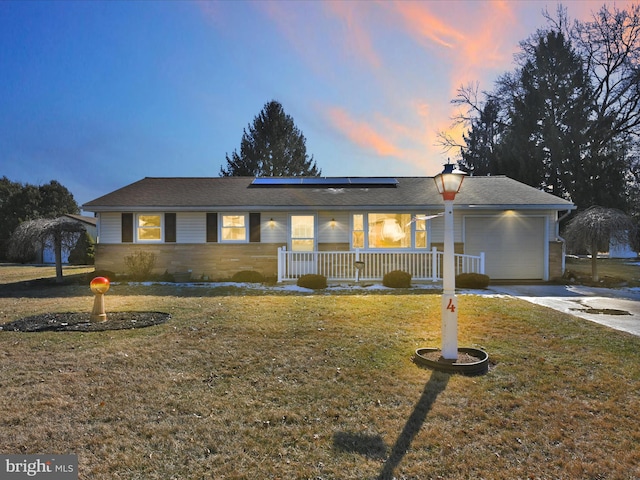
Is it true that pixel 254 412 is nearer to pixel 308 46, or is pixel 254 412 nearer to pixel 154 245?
pixel 154 245

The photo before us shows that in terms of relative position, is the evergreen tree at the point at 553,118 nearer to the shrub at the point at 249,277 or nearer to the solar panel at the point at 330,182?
the solar panel at the point at 330,182

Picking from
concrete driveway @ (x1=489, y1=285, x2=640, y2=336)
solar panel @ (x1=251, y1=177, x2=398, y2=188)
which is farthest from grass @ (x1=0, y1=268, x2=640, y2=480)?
solar panel @ (x1=251, y1=177, x2=398, y2=188)

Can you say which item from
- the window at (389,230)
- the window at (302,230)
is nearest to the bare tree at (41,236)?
the window at (302,230)

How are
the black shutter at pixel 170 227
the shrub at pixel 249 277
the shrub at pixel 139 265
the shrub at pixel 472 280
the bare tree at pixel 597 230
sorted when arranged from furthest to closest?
the black shutter at pixel 170 227, the shrub at pixel 139 265, the shrub at pixel 249 277, the bare tree at pixel 597 230, the shrub at pixel 472 280

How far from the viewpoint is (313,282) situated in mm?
11109

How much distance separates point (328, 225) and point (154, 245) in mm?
6271

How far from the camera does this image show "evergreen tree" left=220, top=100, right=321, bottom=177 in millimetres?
35750

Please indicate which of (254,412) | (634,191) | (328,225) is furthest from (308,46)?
(634,191)

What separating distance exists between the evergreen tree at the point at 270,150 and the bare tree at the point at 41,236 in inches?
916

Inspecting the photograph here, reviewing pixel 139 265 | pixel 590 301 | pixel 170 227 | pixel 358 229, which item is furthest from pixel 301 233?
pixel 590 301

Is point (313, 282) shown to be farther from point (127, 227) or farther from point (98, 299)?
point (127, 227)

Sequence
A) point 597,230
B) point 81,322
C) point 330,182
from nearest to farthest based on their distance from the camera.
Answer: point 81,322
point 597,230
point 330,182

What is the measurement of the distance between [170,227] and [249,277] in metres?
3.51

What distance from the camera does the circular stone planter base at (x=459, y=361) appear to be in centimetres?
422
